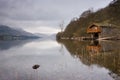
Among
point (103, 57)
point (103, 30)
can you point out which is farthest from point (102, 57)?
point (103, 30)

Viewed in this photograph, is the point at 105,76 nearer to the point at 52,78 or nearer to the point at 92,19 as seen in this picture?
the point at 52,78

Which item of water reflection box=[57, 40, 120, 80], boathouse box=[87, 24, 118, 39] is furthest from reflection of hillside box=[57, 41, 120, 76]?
boathouse box=[87, 24, 118, 39]

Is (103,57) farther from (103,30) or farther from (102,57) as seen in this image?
(103,30)

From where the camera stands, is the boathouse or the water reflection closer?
the water reflection

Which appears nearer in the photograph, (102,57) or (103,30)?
(102,57)

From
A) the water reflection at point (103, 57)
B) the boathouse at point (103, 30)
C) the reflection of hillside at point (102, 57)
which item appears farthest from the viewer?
the boathouse at point (103, 30)

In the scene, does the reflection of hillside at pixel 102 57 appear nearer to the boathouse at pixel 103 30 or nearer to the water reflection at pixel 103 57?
the water reflection at pixel 103 57

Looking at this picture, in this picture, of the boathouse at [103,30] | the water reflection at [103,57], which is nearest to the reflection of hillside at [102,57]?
the water reflection at [103,57]

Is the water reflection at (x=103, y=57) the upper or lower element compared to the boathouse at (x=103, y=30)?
lower

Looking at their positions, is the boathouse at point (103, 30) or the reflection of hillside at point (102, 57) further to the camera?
the boathouse at point (103, 30)

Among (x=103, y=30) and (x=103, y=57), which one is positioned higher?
(x=103, y=30)

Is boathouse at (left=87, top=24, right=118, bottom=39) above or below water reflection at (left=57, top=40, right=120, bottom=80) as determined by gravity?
above

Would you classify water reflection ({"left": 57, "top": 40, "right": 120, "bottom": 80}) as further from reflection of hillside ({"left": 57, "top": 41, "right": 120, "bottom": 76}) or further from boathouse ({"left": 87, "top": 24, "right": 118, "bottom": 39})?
boathouse ({"left": 87, "top": 24, "right": 118, "bottom": 39})

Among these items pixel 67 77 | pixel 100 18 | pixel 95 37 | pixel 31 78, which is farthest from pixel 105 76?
pixel 100 18
